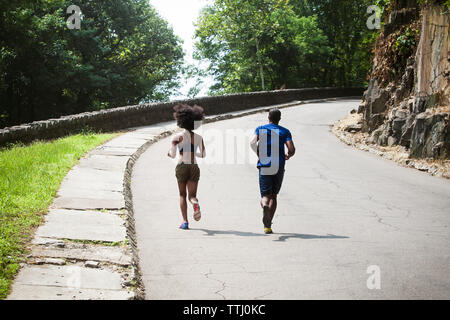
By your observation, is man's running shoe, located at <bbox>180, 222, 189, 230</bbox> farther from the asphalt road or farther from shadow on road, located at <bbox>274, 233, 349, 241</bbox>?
shadow on road, located at <bbox>274, 233, 349, 241</bbox>

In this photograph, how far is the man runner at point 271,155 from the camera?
8.21 metres

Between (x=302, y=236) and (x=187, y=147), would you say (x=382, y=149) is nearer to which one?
(x=302, y=236)

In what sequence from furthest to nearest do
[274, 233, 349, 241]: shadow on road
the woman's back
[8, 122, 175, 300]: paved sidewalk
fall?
1. the woman's back
2. [274, 233, 349, 241]: shadow on road
3. [8, 122, 175, 300]: paved sidewalk

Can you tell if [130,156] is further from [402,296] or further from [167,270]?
[402,296]

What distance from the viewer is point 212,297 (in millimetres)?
5445

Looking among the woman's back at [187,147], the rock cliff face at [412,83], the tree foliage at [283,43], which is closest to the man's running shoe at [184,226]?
the woman's back at [187,147]

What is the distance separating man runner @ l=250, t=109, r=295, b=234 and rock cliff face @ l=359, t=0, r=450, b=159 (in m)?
7.99

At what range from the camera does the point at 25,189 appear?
913cm

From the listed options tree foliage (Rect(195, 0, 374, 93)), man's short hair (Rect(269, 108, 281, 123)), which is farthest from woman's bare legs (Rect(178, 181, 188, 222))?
tree foliage (Rect(195, 0, 374, 93))

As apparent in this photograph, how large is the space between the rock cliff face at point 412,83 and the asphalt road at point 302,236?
5.16ft

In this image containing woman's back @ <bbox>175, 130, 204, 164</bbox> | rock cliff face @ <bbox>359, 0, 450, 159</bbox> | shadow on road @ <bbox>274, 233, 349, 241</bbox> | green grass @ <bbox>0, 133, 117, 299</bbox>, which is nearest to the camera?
green grass @ <bbox>0, 133, 117, 299</bbox>

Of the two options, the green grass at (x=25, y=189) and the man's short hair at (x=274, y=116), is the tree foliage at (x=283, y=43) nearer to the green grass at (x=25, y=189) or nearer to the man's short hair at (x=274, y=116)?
the green grass at (x=25, y=189)

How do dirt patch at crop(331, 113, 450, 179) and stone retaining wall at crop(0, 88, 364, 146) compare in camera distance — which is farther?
stone retaining wall at crop(0, 88, 364, 146)

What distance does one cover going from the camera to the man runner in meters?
8.21
